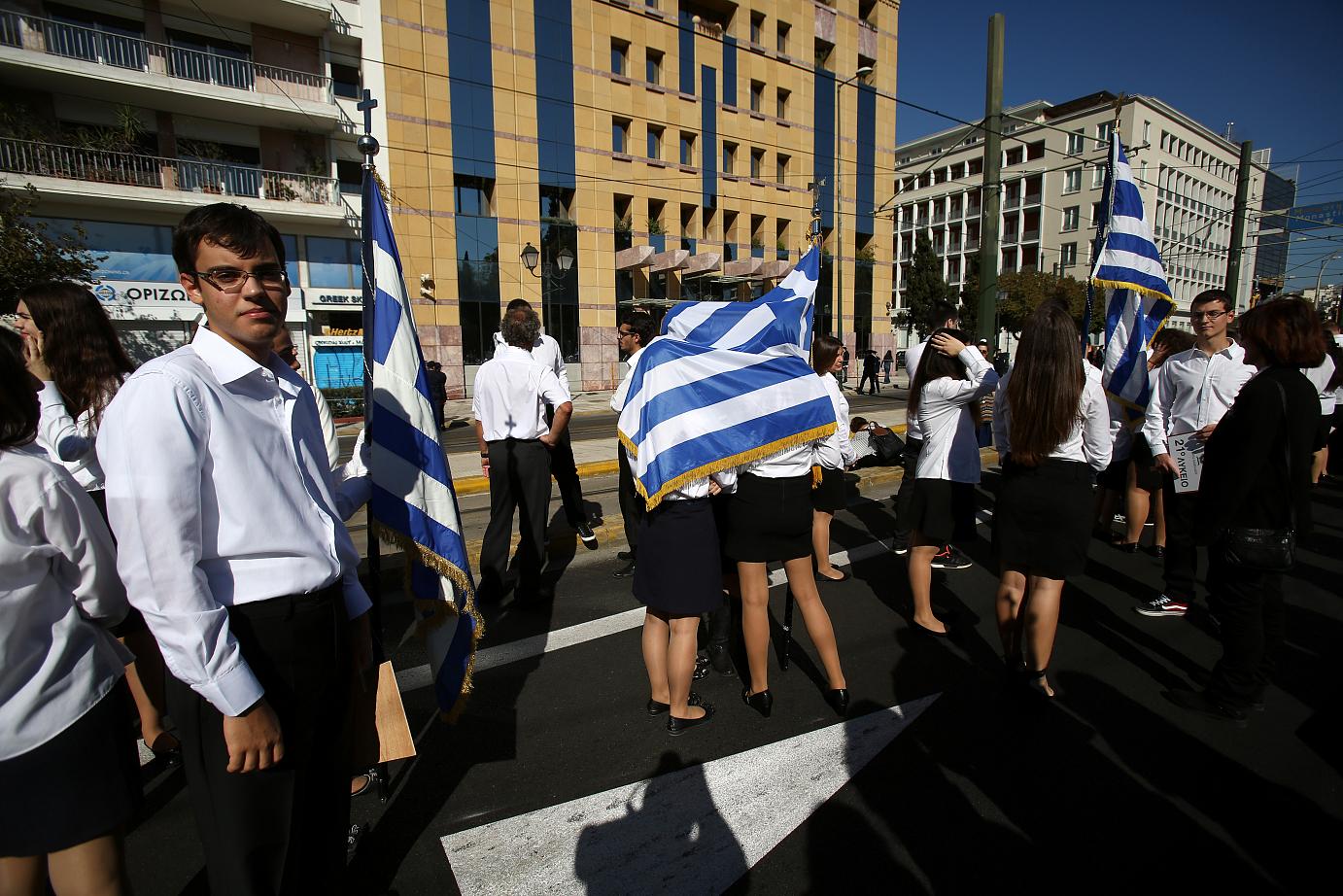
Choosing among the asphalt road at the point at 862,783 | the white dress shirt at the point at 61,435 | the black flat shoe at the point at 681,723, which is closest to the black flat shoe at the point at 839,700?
the asphalt road at the point at 862,783

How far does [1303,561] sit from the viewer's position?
5.65 meters

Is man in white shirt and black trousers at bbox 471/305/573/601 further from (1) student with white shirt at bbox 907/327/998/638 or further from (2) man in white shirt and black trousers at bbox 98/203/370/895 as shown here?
(2) man in white shirt and black trousers at bbox 98/203/370/895

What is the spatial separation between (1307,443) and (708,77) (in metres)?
30.5

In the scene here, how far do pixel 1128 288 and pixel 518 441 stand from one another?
532 cm

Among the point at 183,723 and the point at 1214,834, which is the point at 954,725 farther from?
the point at 183,723

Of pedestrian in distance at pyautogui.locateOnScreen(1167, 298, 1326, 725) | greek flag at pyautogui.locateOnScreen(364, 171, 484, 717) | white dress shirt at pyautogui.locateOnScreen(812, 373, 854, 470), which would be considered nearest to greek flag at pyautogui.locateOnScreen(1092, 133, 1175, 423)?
white dress shirt at pyautogui.locateOnScreen(812, 373, 854, 470)

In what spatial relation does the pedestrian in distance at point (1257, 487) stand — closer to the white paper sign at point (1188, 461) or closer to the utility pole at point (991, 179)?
the white paper sign at point (1188, 461)

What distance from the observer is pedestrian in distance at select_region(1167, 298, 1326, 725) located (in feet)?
9.90

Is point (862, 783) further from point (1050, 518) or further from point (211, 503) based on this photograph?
point (211, 503)

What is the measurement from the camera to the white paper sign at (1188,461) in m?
4.62

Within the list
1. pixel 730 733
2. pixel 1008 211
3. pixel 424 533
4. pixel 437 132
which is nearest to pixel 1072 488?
pixel 730 733

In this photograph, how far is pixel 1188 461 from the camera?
4711mm

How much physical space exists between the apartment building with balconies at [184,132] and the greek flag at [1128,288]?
60.0 ft

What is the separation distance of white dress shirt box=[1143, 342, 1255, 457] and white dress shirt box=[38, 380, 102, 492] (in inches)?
247
